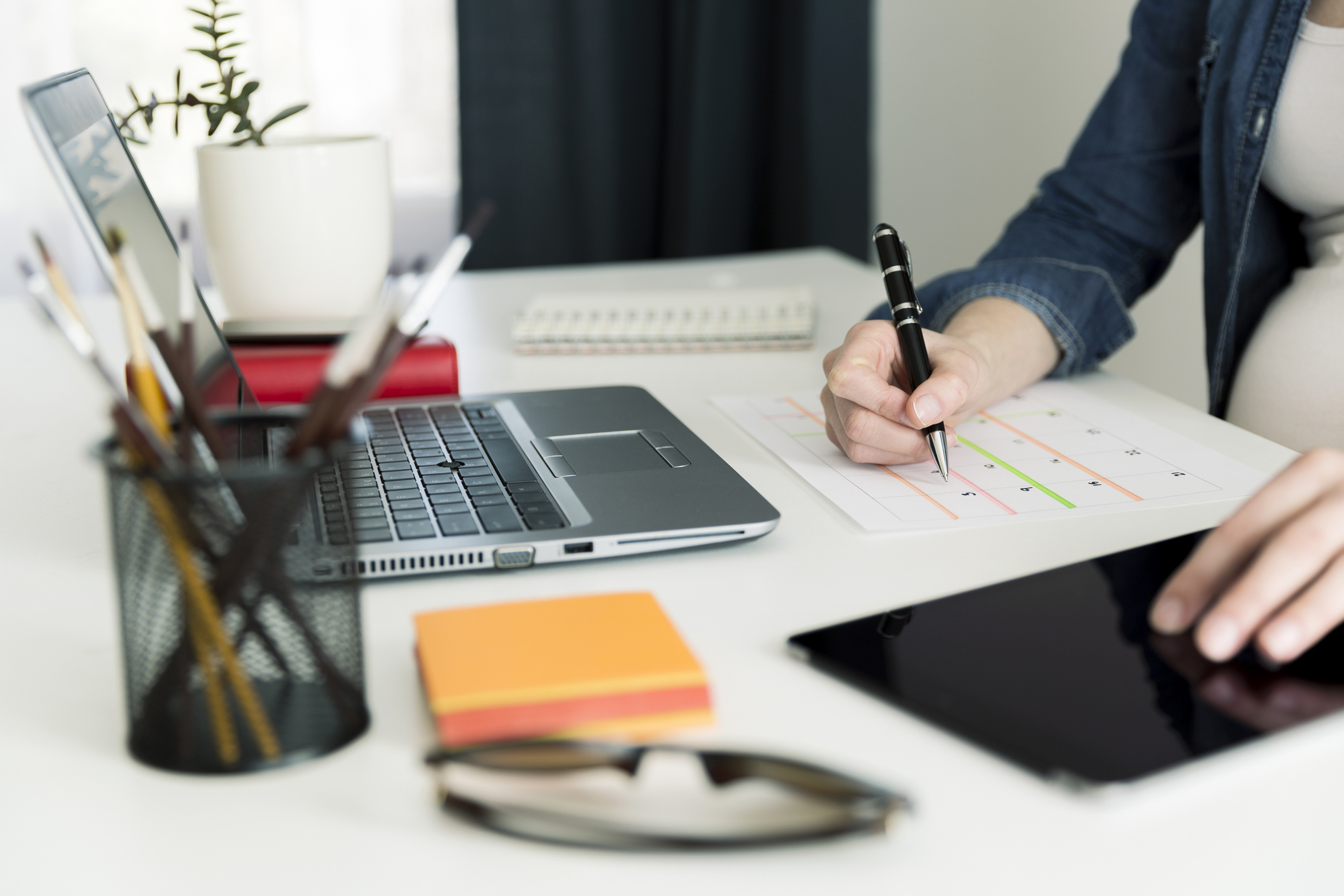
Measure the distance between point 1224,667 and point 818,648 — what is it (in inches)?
5.9

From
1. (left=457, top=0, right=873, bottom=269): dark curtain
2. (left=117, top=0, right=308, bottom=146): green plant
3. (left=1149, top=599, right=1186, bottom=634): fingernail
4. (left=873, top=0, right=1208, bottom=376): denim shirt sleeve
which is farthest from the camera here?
(left=457, top=0, right=873, bottom=269): dark curtain

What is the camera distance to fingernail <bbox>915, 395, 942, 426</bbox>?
669 mm

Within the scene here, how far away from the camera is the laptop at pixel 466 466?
537 mm

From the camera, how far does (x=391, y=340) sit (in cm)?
37

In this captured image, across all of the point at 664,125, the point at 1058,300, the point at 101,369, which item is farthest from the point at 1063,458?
the point at 664,125

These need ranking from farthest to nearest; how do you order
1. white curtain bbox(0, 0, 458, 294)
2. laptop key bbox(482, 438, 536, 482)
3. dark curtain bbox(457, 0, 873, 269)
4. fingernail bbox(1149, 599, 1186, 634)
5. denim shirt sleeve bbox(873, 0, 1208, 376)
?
1. dark curtain bbox(457, 0, 873, 269)
2. white curtain bbox(0, 0, 458, 294)
3. denim shirt sleeve bbox(873, 0, 1208, 376)
4. laptop key bbox(482, 438, 536, 482)
5. fingernail bbox(1149, 599, 1186, 634)

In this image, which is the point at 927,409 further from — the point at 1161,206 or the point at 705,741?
the point at 1161,206

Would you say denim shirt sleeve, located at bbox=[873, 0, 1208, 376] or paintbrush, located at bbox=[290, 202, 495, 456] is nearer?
paintbrush, located at bbox=[290, 202, 495, 456]

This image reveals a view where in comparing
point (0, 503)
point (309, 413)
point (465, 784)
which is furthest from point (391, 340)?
→ point (0, 503)

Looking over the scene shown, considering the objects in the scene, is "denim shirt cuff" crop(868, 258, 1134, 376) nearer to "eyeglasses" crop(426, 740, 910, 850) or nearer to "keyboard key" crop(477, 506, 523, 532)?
"keyboard key" crop(477, 506, 523, 532)

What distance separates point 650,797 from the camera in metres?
0.37

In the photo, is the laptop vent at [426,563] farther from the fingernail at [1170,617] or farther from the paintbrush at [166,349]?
the fingernail at [1170,617]

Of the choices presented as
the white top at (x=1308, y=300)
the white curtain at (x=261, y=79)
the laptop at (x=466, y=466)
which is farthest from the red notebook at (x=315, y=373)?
the white curtain at (x=261, y=79)

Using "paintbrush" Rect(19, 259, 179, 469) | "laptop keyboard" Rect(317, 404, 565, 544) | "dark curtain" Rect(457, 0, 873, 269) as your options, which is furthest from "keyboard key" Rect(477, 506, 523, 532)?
"dark curtain" Rect(457, 0, 873, 269)
